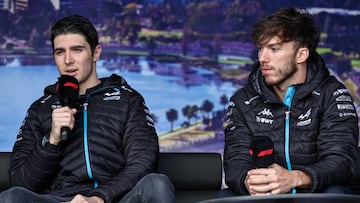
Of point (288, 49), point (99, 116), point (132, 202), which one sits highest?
point (288, 49)

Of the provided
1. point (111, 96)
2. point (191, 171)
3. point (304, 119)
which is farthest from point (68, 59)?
point (304, 119)

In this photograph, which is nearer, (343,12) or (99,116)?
(99,116)

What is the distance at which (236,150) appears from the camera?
4020 millimetres

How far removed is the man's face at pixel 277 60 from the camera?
13.1 feet

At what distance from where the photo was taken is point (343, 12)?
6.15 meters

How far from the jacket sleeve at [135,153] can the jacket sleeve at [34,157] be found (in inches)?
9.4

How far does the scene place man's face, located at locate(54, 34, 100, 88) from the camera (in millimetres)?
4090

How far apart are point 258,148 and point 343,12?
113 inches

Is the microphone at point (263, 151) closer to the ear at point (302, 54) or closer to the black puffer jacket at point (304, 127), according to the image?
the black puffer jacket at point (304, 127)

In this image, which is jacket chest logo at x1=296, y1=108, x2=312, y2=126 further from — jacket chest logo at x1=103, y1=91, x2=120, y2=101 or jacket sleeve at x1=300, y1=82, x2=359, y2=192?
jacket chest logo at x1=103, y1=91, x2=120, y2=101

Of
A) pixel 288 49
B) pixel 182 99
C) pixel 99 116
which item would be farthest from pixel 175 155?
pixel 182 99

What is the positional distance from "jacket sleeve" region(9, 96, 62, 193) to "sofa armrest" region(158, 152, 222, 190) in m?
0.58

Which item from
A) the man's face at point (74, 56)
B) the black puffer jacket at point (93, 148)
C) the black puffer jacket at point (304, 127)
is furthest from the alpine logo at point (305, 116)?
the man's face at point (74, 56)

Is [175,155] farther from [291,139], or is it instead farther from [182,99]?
[182,99]
